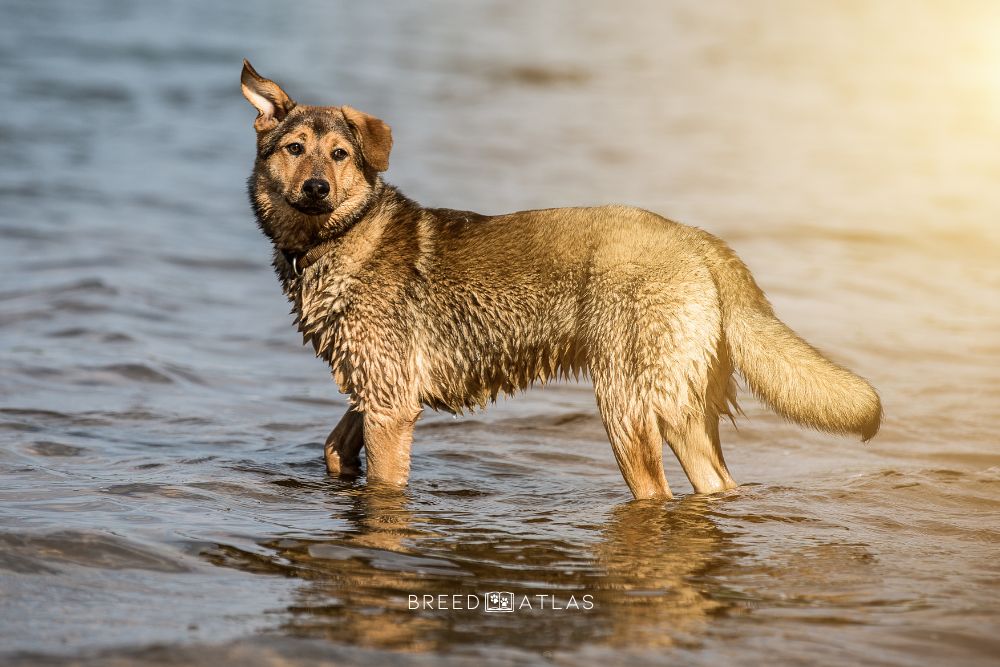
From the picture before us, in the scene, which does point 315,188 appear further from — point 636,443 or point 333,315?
point 636,443

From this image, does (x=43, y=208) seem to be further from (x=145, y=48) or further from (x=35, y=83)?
(x=145, y=48)

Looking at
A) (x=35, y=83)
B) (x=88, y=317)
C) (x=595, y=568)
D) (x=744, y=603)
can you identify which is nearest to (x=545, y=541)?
(x=595, y=568)

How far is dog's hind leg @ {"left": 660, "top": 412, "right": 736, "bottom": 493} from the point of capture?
6.64 m

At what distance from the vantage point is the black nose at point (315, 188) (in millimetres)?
6828

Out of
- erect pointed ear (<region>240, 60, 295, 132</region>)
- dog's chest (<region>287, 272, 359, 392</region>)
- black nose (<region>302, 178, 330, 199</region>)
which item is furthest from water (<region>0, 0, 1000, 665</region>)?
erect pointed ear (<region>240, 60, 295, 132</region>)

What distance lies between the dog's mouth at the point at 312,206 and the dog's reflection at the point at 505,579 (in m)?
1.69

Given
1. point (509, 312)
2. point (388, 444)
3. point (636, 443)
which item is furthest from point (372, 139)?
point (636, 443)

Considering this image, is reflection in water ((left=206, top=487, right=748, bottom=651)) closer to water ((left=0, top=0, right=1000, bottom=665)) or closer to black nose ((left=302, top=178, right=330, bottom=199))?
water ((left=0, top=0, right=1000, bottom=665))

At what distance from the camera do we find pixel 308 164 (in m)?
6.95

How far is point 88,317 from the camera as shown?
11.4 metres

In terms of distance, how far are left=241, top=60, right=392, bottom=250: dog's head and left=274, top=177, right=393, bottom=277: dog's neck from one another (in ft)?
0.04

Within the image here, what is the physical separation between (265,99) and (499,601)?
3656mm

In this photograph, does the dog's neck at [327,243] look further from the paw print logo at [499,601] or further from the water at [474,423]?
the paw print logo at [499,601]

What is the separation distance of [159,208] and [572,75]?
1603cm
